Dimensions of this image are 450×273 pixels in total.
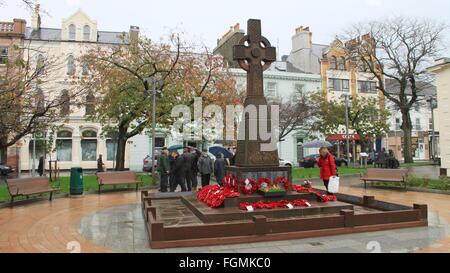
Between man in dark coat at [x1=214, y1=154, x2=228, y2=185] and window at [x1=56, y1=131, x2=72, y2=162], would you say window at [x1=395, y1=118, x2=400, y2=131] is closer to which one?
window at [x1=56, y1=131, x2=72, y2=162]

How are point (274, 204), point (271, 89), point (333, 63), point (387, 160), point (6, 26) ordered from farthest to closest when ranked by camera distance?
point (333, 63) → point (271, 89) → point (6, 26) → point (387, 160) → point (274, 204)

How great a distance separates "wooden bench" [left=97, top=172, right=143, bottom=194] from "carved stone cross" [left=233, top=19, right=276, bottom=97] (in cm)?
827

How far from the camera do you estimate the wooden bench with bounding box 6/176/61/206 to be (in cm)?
1191

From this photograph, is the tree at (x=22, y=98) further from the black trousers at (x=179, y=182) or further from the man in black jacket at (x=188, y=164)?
the black trousers at (x=179, y=182)

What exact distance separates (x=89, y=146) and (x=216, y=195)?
30055 millimetres

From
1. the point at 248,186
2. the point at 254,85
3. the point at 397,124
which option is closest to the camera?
the point at 248,186

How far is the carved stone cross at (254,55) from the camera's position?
10.6m

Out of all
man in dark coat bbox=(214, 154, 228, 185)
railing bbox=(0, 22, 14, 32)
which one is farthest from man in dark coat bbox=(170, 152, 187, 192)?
railing bbox=(0, 22, 14, 32)

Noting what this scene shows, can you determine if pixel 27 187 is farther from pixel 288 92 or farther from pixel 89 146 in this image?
pixel 288 92

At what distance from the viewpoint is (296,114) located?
34875mm

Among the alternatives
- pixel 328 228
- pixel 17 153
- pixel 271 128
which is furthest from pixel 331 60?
pixel 328 228

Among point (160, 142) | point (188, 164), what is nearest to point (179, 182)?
point (188, 164)

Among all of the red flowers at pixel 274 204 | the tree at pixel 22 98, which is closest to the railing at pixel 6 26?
the tree at pixel 22 98

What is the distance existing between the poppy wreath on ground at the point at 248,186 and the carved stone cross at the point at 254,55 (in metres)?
2.52
